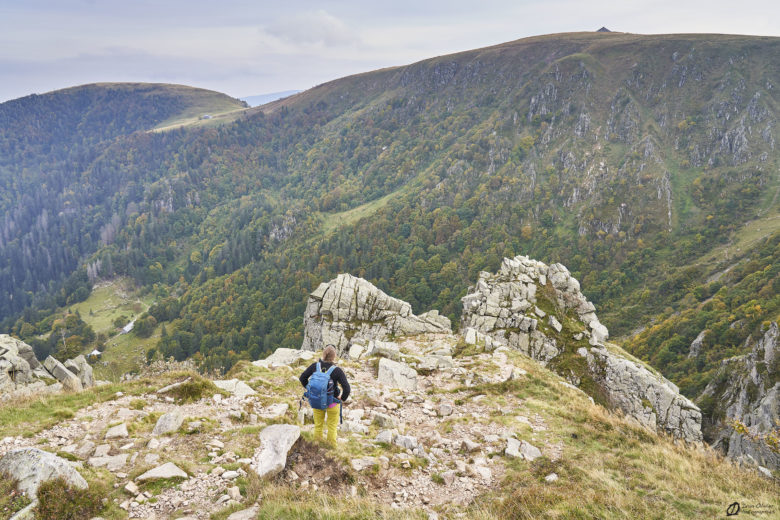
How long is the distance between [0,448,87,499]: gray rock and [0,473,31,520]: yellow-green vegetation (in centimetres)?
9

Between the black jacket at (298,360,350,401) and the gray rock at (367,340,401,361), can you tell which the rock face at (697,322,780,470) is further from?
the black jacket at (298,360,350,401)

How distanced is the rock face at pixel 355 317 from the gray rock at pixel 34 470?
3181cm

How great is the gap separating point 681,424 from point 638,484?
855 inches

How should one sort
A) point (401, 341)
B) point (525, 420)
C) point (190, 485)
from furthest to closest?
point (401, 341) < point (525, 420) < point (190, 485)

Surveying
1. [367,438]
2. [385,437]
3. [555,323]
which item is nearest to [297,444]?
[367,438]

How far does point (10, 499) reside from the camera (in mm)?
8055

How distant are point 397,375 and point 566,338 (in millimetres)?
21072

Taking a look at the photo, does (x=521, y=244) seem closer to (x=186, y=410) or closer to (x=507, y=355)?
(x=507, y=355)

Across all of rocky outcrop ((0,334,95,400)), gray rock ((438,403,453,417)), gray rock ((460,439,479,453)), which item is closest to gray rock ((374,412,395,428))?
gray rock ((438,403,453,417))

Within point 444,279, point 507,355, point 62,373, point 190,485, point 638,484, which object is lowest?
point 444,279

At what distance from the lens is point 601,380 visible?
100 ft

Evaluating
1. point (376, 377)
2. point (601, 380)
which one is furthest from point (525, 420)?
point (601, 380)

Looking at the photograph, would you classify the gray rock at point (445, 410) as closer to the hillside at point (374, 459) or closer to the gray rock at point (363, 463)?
the hillside at point (374, 459)

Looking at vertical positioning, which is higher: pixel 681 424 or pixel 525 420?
pixel 525 420
